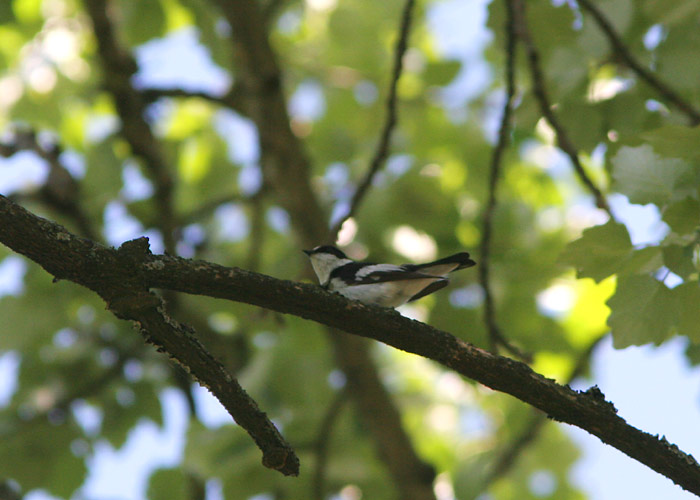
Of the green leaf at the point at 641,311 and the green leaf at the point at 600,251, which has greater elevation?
the green leaf at the point at 600,251

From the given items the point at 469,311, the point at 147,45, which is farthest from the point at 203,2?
the point at 469,311

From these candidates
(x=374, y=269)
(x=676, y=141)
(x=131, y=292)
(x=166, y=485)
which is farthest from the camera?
(x=166, y=485)

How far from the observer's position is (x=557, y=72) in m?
3.55

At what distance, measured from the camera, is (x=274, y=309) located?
90.6 inches

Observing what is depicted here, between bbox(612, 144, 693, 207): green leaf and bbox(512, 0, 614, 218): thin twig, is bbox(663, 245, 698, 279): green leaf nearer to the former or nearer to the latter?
bbox(612, 144, 693, 207): green leaf

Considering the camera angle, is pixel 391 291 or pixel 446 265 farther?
pixel 391 291

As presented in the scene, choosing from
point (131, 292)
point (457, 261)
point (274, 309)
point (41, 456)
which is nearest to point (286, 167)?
point (457, 261)

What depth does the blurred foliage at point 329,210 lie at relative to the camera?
12.8 ft

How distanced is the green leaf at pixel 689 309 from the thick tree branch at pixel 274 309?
41 centimetres

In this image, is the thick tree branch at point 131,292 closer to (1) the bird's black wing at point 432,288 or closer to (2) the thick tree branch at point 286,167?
(1) the bird's black wing at point 432,288

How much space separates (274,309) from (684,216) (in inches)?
57.6

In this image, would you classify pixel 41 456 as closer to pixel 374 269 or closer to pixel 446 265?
pixel 374 269

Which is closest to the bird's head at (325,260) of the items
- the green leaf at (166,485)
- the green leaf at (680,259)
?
the green leaf at (166,485)

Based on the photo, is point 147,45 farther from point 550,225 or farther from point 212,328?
point 550,225
